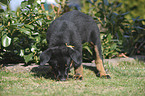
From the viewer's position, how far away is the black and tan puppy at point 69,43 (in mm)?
3414

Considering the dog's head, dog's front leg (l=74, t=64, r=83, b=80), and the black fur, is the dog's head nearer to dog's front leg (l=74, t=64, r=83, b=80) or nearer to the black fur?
the black fur

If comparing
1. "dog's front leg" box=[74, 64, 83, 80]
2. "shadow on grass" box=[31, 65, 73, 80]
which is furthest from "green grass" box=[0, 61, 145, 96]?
"dog's front leg" box=[74, 64, 83, 80]

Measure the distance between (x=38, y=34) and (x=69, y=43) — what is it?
1.47 metres

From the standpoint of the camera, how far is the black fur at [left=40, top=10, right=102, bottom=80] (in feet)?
11.2

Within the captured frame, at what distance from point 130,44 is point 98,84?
129 inches

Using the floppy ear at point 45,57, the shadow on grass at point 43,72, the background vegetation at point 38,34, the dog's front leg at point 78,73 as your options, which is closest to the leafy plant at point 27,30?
the background vegetation at point 38,34

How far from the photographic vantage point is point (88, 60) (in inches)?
224

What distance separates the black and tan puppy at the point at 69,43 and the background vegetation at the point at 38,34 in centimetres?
79

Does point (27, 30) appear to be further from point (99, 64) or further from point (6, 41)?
point (99, 64)

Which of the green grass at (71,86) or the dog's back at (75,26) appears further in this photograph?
the dog's back at (75,26)

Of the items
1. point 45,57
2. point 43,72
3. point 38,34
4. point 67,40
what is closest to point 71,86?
point 45,57

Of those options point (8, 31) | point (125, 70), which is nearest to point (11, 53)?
point (8, 31)

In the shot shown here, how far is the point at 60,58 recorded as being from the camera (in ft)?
11.1

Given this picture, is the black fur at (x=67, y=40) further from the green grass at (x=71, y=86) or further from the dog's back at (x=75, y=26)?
the green grass at (x=71, y=86)
